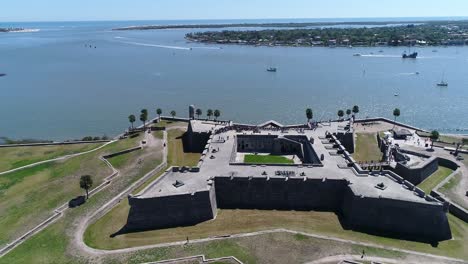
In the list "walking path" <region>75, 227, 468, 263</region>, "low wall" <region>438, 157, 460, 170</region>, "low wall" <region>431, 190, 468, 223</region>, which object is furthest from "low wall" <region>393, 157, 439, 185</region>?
"walking path" <region>75, 227, 468, 263</region>

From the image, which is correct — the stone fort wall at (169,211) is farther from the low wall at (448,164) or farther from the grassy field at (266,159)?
the low wall at (448,164)

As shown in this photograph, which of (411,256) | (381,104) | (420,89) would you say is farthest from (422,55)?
(411,256)

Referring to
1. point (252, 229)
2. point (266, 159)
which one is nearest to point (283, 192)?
point (252, 229)

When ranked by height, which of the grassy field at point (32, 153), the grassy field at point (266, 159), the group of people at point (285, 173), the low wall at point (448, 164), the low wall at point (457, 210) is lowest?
the low wall at point (457, 210)

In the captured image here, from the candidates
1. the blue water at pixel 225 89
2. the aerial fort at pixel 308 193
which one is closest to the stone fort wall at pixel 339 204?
the aerial fort at pixel 308 193

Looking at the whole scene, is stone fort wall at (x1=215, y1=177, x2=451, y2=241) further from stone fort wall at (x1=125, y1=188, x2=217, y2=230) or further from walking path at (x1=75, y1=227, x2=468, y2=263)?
stone fort wall at (x1=125, y1=188, x2=217, y2=230)
